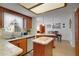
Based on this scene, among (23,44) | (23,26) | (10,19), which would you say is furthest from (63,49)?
(10,19)

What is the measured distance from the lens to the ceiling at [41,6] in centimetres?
208

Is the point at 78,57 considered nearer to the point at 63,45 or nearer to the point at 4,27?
the point at 63,45

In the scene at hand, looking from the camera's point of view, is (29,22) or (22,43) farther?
(29,22)

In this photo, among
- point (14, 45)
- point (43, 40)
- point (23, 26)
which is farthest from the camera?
point (23, 26)

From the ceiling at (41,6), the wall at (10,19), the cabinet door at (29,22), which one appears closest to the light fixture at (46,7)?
the ceiling at (41,6)

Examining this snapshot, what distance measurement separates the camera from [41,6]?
6.95 ft

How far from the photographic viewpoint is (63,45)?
2.29 m

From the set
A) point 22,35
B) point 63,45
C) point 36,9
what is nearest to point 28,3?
point 36,9

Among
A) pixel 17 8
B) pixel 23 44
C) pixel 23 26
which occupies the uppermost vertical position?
pixel 17 8

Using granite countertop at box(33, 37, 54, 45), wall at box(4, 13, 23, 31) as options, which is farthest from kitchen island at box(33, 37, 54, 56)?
wall at box(4, 13, 23, 31)

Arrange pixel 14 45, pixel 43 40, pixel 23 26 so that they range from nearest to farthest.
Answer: pixel 14 45 → pixel 43 40 → pixel 23 26

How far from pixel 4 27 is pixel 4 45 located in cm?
47

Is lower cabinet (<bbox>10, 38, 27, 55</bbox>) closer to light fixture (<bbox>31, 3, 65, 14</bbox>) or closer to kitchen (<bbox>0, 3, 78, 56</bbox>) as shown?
kitchen (<bbox>0, 3, 78, 56</bbox>)

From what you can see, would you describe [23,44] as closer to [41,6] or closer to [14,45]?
[14,45]
